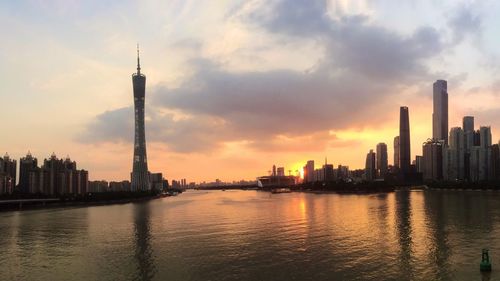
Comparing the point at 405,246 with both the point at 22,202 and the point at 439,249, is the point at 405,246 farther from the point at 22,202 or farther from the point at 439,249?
the point at 22,202

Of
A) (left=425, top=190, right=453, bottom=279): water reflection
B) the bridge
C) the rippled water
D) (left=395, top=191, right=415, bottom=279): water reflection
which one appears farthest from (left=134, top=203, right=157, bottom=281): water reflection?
the bridge

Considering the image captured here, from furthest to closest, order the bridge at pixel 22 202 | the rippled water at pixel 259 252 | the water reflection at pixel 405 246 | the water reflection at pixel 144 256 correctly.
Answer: the bridge at pixel 22 202, the water reflection at pixel 144 256, the water reflection at pixel 405 246, the rippled water at pixel 259 252

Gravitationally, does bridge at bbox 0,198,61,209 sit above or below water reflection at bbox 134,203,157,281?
below

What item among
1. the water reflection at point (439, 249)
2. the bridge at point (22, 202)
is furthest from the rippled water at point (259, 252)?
the bridge at point (22, 202)

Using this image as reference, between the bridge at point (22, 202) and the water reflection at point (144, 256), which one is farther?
the bridge at point (22, 202)

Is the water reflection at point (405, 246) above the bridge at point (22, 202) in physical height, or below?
above

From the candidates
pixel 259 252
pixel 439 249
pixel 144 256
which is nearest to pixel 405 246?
pixel 439 249

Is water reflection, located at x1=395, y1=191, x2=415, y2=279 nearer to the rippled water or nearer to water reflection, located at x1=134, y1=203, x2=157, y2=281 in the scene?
the rippled water

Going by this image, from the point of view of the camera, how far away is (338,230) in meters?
68.7

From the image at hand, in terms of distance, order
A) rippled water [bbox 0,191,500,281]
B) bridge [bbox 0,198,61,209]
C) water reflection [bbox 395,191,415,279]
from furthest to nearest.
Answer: bridge [bbox 0,198,61,209] → water reflection [bbox 395,191,415,279] → rippled water [bbox 0,191,500,281]

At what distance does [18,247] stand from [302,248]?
3687cm

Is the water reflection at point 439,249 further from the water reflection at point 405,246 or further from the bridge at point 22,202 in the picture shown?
the bridge at point 22,202

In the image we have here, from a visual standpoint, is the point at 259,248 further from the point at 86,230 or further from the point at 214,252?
the point at 86,230

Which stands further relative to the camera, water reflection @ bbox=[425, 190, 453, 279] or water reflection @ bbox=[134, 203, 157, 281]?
water reflection @ bbox=[134, 203, 157, 281]
